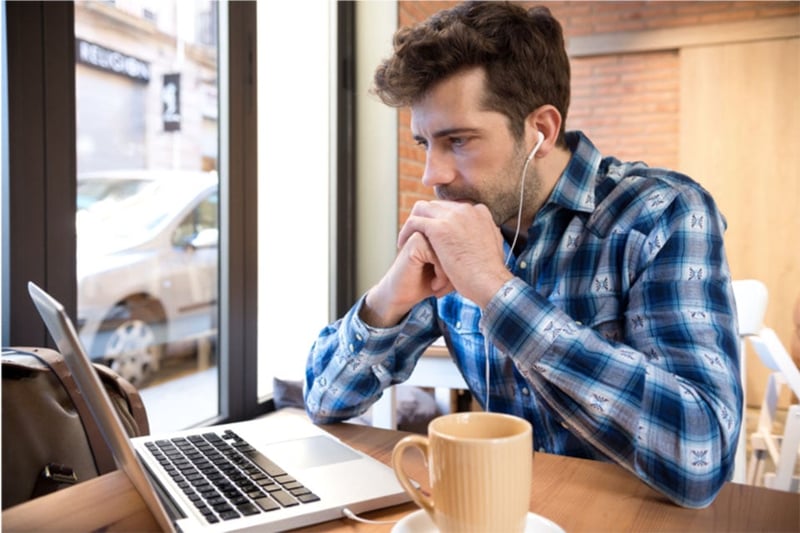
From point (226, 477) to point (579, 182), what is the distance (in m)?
0.73

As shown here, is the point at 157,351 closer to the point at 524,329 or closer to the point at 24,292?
the point at 24,292

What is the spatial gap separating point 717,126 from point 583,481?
422 cm

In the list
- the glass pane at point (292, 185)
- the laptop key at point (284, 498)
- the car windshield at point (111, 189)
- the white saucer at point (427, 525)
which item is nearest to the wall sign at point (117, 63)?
the car windshield at point (111, 189)

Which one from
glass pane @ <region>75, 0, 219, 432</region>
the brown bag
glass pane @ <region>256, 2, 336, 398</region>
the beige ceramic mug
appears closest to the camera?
the beige ceramic mug

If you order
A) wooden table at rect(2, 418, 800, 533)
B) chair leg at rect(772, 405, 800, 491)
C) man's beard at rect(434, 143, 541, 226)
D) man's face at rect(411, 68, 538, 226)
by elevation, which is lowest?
chair leg at rect(772, 405, 800, 491)

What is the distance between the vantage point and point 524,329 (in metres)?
0.83

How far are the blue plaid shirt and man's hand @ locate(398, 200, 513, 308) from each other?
3cm

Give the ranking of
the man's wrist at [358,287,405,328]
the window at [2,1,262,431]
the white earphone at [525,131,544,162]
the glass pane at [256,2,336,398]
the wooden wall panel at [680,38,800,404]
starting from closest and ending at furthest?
the man's wrist at [358,287,405,328] → the white earphone at [525,131,544,162] → the window at [2,1,262,431] → the glass pane at [256,2,336,398] → the wooden wall panel at [680,38,800,404]

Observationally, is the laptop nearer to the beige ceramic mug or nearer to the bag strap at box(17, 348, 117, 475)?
the bag strap at box(17, 348, 117, 475)

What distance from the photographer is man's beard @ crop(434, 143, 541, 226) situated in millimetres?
1131

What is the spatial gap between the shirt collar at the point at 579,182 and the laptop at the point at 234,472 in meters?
0.54

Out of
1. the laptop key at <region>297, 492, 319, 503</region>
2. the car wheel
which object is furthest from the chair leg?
the car wheel

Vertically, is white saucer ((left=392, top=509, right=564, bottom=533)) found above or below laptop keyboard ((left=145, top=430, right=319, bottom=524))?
below

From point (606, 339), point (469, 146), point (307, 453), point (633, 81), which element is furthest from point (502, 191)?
point (633, 81)
